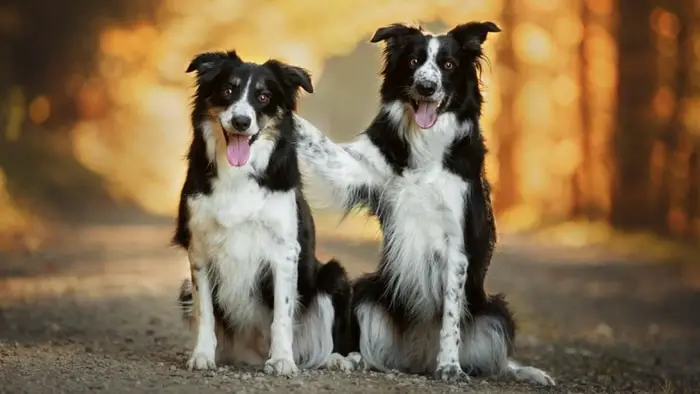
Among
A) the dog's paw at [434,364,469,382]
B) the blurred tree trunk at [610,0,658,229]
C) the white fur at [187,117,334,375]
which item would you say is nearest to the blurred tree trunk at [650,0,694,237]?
the blurred tree trunk at [610,0,658,229]

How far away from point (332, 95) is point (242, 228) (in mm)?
5236

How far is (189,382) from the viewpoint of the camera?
3.87m

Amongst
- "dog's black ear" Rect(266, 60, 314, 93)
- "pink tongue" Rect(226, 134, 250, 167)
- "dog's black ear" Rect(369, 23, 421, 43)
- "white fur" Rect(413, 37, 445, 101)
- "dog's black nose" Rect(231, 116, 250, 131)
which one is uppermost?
"dog's black ear" Rect(369, 23, 421, 43)

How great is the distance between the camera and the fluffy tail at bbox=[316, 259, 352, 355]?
14.8 feet

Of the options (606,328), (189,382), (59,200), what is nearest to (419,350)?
(189,382)

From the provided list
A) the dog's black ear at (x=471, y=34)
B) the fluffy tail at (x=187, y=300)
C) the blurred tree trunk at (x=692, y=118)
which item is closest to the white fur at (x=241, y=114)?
the fluffy tail at (x=187, y=300)

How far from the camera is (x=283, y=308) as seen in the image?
13.6 ft

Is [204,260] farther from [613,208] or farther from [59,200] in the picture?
[59,200]

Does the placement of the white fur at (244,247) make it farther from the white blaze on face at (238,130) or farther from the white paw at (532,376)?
the white paw at (532,376)

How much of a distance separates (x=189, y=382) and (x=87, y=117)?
6.18 metres

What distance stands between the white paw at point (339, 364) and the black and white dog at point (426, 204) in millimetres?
87

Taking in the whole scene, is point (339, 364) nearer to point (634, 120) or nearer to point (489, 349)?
point (489, 349)

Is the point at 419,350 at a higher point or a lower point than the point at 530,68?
lower

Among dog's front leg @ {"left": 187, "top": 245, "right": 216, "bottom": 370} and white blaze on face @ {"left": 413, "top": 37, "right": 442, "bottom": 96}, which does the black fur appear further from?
dog's front leg @ {"left": 187, "top": 245, "right": 216, "bottom": 370}
